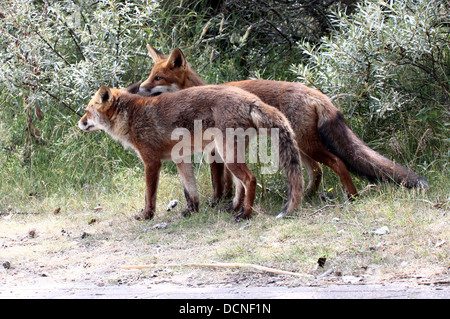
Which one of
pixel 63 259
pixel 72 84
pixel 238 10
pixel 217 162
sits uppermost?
pixel 238 10

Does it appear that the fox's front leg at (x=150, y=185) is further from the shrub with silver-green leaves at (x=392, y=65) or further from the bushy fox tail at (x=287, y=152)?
the shrub with silver-green leaves at (x=392, y=65)

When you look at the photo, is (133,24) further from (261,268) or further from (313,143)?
(261,268)

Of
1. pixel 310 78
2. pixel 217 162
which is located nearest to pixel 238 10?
pixel 310 78

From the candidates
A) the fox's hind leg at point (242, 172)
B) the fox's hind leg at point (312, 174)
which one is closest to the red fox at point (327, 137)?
the fox's hind leg at point (312, 174)

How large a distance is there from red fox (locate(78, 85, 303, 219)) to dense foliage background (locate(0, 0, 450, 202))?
1.25 metres

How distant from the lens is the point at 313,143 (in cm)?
604

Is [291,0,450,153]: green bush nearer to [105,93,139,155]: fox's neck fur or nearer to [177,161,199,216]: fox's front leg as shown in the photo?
[177,161,199,216]: fox's front leg

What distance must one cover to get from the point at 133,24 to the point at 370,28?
11.5 ft

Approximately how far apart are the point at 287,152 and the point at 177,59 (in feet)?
7.52

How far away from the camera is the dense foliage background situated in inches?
257

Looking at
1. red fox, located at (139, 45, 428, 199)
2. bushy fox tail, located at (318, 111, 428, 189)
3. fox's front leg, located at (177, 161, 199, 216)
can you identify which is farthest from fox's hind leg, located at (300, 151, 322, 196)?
fox's front leg, located at (177, 161, 199, 216)

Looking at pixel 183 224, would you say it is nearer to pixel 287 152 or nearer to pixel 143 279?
pixel 287 152

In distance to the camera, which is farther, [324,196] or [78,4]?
[78,4]

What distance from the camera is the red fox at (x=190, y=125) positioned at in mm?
5512
